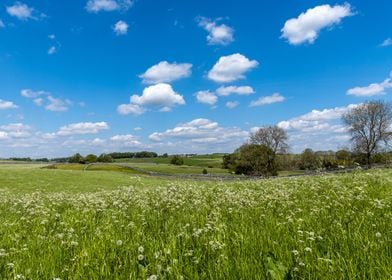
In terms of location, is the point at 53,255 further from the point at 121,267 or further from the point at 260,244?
the point at 260,244

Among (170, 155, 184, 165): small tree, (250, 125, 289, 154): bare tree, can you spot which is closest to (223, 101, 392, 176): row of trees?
(250, 125, 289, 154): bare tree

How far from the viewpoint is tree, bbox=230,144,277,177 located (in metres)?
107

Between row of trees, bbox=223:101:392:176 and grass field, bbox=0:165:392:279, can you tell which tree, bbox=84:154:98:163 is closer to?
row of trees, bbox=223:101:392:176

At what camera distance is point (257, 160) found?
349 feet

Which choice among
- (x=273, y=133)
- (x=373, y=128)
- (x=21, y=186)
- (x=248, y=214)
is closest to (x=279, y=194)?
(x=248, y=214)

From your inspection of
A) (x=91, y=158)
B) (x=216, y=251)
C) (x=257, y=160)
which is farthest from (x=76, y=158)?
(x=216, y=251)

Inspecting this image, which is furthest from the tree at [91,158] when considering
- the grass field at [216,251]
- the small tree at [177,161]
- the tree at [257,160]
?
the grass field at [216,251]

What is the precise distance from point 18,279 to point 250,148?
4200 inches

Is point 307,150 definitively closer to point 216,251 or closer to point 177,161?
point 177,161

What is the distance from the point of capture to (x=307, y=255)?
4551 mm

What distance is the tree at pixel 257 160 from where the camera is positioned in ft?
351

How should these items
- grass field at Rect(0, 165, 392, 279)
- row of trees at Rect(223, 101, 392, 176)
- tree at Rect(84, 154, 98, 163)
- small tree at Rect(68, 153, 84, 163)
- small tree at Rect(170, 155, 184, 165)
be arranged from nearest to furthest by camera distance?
grass field at Rect(0, 165, 392, 279) < row of trees at Rect(223, 101, 392, 176) < small tree at Rect(68, 153, 84, 163) < tree at Rect(84, 154, 98, 163) < small tree at Rect(170, 155, 184, 165)

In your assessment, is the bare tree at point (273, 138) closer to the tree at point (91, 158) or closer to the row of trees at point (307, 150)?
the row of trees at point (307, 150)

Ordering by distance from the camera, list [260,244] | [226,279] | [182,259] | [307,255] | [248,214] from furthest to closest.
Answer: [248,214] < [260,244] < [182,259] < [307,255] < [226,279]
